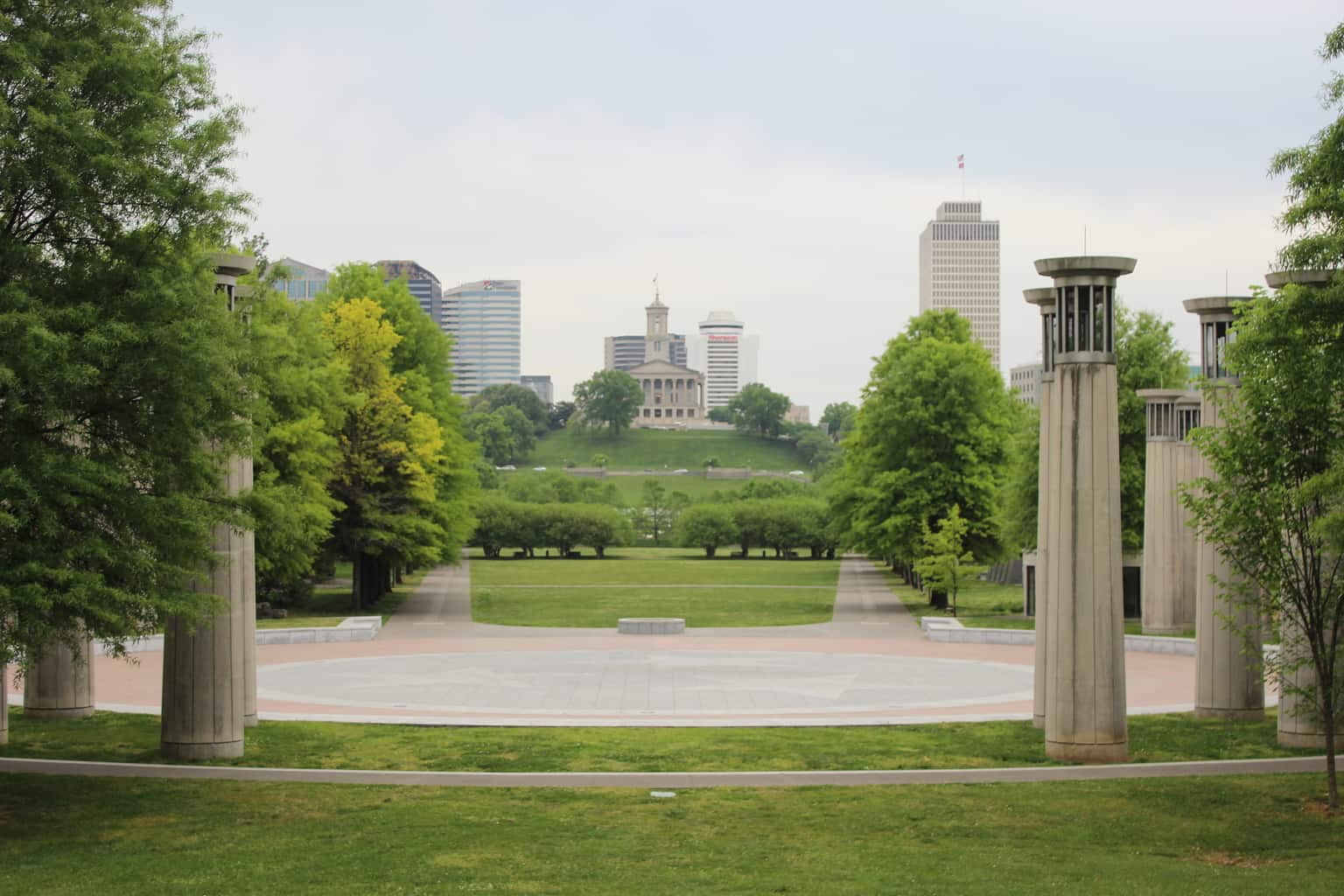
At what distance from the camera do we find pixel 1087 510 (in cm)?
2119

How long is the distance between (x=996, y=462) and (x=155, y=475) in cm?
4290

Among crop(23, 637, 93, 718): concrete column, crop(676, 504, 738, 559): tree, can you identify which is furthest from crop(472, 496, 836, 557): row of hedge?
crop(23, 637, 93, 718): concrete column

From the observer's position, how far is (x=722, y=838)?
16547 millimetres

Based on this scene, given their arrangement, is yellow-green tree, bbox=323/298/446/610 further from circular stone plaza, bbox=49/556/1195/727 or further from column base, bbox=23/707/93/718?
column base, bbox=23/707/93/718

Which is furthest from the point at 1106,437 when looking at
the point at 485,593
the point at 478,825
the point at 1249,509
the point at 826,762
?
the point at 485,593

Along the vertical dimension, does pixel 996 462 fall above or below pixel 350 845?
above

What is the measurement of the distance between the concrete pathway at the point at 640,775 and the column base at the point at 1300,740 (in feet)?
5.68

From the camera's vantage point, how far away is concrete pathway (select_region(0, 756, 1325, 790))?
64.7ft

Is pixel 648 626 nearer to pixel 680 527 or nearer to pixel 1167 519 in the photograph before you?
pixel 1167 519

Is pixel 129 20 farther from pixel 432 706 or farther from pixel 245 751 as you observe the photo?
pixel 432 706

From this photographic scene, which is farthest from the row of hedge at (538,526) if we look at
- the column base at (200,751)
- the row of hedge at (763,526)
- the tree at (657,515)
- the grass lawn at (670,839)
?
the grass lawn at (670,839)

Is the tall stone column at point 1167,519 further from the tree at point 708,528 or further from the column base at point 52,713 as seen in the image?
the tree at point 708,528

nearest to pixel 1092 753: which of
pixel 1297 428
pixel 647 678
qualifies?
pixel 1297 428

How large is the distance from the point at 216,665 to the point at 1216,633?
1611 cm
